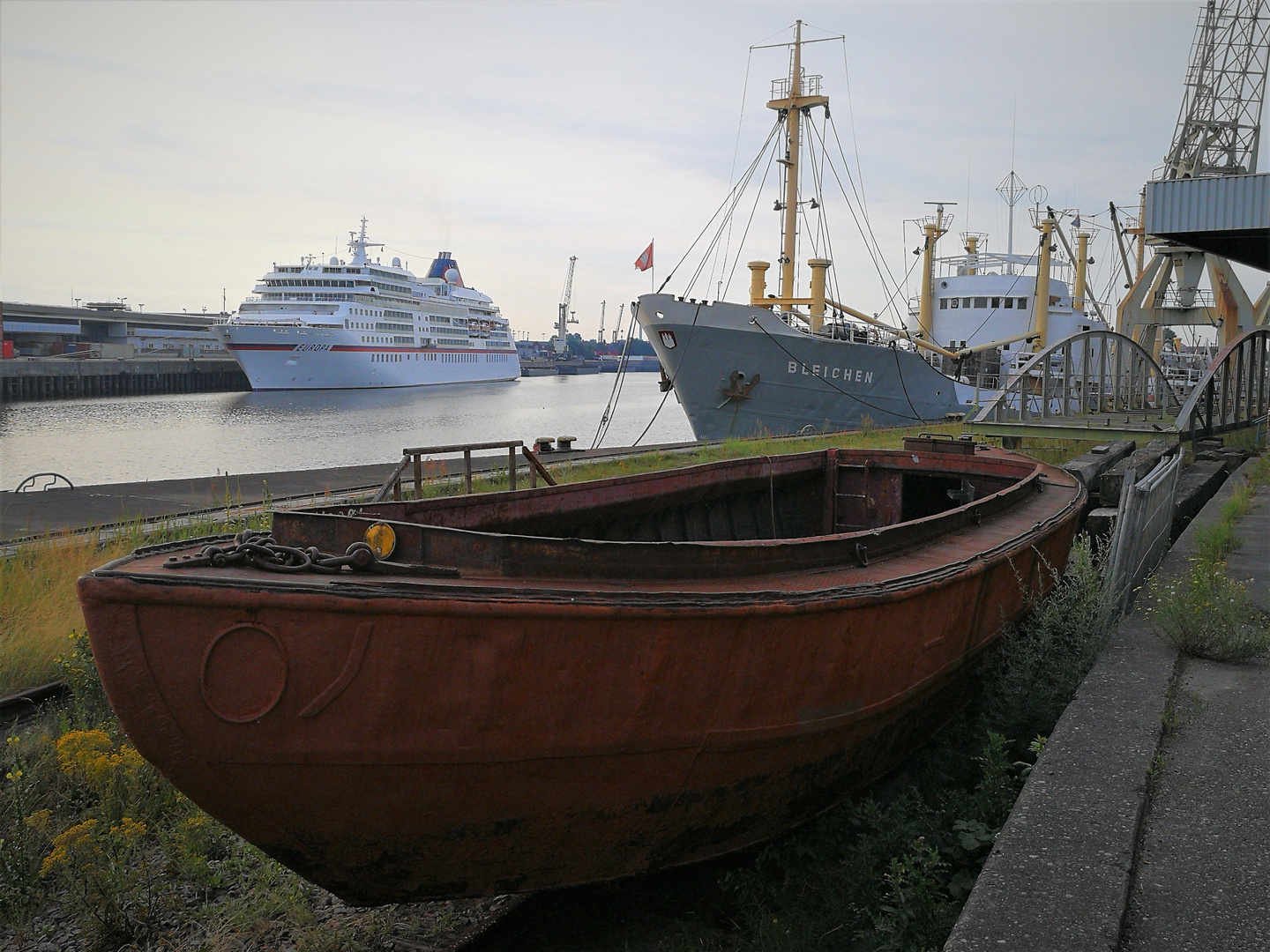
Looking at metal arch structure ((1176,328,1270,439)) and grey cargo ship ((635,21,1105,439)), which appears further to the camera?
grey cargo ship ((635,21,1105,439))

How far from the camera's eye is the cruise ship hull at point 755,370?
25500mm

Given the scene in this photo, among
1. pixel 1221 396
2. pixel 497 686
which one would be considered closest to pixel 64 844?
pixel 497 686

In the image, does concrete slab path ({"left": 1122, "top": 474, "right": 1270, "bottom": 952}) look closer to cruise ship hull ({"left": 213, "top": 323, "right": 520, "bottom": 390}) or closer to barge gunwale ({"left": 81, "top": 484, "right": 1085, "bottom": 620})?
barge gunwale ({"left": 81, "top": 484, "right": 1085, "bottom": 620})

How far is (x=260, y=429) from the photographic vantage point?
138 feet

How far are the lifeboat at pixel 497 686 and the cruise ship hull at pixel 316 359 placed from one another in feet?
240

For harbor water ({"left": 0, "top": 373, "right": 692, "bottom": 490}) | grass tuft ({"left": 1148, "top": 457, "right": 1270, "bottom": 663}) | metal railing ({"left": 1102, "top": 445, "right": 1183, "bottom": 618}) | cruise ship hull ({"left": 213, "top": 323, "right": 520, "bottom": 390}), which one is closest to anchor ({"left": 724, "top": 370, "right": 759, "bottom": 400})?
harbor water ({"left": 0, "top": 373, "right": 692, "bottom": 490})

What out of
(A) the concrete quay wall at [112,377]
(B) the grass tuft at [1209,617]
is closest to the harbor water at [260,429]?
(A) the concrete quay wall at [112,377]

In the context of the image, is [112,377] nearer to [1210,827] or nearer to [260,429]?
[260,429]

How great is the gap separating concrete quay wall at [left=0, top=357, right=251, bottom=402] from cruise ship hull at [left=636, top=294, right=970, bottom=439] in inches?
2073

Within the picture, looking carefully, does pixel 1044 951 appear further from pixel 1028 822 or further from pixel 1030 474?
pixel 1030 474

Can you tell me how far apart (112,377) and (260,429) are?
3286 cm

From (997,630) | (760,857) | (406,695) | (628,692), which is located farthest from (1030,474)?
(406,695)

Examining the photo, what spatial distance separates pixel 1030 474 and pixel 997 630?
240 cm

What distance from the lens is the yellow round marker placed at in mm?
3342
